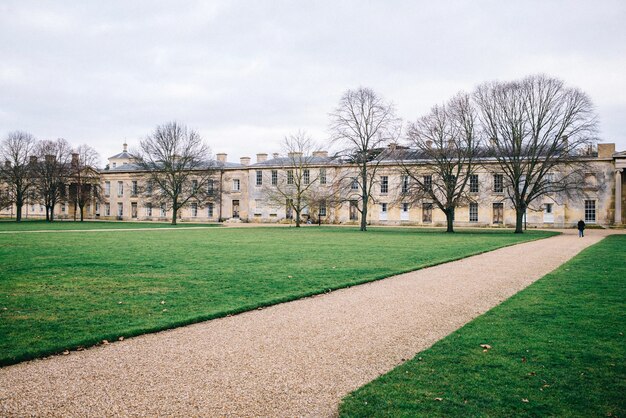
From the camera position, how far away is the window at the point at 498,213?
5409 cm

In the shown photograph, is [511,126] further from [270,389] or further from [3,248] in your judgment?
[270,389]

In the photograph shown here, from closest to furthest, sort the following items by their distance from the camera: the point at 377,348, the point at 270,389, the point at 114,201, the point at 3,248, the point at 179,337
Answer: the point at 270,389 → the point at 377,348 → the point at 179,337 → the point at 3,248 → the point at 114,201

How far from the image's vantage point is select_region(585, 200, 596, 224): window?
50188 millimetres

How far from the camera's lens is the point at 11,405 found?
4438 mm

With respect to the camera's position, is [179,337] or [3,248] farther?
[3,248]

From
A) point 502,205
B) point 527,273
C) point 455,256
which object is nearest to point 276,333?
point 527,273

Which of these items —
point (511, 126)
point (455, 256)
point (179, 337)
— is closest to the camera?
point (179, 337)

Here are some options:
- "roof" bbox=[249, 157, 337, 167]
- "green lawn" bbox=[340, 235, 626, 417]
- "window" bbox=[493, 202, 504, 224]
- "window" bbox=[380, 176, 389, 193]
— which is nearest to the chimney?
"window" bbox=[493, 202, 504, 224]

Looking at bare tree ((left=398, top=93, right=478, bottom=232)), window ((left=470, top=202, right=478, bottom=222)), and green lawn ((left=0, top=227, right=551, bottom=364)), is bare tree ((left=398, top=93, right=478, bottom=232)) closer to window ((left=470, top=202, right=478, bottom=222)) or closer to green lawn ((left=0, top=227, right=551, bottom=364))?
window ((left=470, top=202, right=478, bottom=222))

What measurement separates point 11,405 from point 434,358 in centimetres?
471

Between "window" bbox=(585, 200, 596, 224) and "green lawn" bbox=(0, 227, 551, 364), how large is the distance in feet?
129

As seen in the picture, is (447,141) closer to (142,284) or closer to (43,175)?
(142,284)

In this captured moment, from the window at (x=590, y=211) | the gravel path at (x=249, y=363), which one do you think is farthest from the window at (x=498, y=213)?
the gravel path at (x=249, y=363)

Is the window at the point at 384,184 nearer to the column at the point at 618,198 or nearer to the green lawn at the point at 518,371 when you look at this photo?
the column at the point at 618,198
